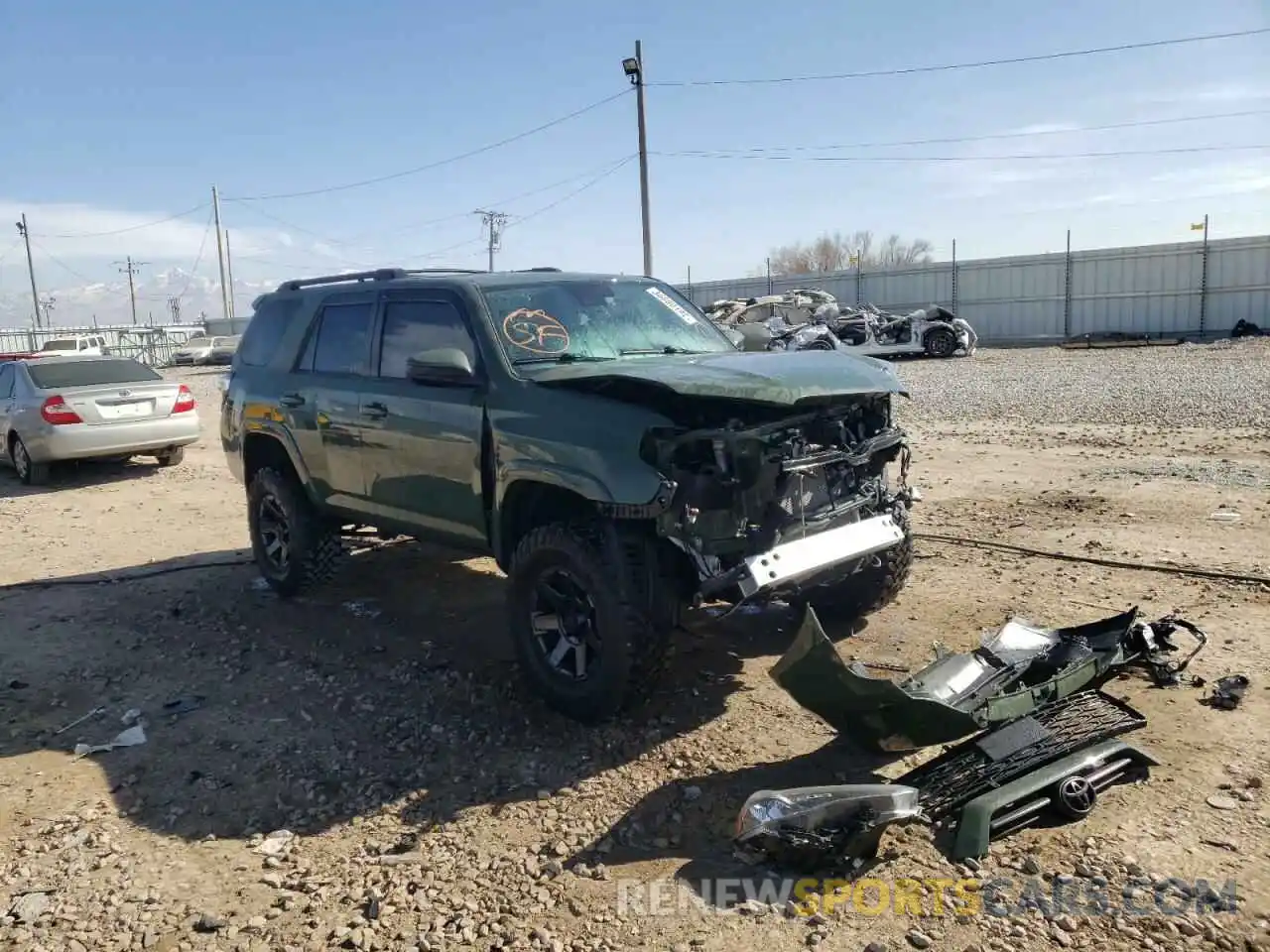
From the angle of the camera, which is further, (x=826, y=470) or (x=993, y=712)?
(x=826, y=470)

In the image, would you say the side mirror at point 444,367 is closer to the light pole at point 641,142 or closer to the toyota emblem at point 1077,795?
the toyota emblem at point 1077,795

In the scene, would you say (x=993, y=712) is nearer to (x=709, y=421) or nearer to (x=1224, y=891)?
(x=1224, y=891)

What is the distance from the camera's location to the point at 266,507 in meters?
6.91

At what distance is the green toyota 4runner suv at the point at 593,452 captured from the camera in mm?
4195

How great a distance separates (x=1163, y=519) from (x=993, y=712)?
15.2ft

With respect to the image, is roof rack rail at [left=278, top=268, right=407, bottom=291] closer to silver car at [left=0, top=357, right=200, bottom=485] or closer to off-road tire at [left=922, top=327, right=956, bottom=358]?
silver car at [left=0, top=357, right=200, bottom=485]

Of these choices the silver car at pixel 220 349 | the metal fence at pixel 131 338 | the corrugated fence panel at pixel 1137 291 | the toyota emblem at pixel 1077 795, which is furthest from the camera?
the metal fence at pixel 131 338

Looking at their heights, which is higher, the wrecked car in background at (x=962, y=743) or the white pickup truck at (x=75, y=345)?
the white pickup truck at (x=75, y=345)

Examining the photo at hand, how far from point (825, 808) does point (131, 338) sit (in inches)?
2112

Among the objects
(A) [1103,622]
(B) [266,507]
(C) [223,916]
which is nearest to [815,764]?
(A) [1103,622]

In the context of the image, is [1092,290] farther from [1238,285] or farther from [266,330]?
[266,330]

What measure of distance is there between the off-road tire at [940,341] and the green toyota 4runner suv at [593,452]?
69.4 ft

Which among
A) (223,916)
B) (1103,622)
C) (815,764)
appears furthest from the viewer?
(1103,622)

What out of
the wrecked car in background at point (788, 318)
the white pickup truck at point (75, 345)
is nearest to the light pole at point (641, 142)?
the wrecked car in background at point (788, 318)
